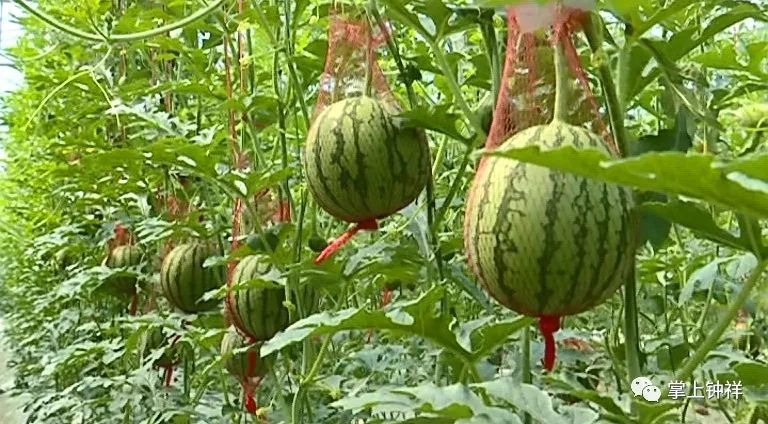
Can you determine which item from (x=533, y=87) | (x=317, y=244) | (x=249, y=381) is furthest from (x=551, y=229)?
(x=249, y=381)

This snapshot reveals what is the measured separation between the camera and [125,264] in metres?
2.85

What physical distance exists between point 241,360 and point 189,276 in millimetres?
294

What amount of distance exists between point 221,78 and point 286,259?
3.11 ft

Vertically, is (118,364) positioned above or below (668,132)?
below

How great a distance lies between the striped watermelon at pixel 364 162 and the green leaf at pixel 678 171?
57 cm

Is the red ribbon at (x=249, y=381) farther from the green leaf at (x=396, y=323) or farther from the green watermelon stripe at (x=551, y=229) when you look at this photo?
the green watermelon stripe at (x=551, y=229)

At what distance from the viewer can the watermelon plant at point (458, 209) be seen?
0.78 metres

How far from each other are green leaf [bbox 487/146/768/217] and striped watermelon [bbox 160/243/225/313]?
5.14 ft

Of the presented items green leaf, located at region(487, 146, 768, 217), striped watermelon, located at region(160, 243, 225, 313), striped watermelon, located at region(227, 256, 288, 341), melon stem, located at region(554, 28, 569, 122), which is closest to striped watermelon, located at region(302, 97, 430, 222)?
melon stem, located at region(554, 28, 569, 122)

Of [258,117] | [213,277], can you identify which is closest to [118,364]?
[213,277]

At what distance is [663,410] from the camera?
77cm

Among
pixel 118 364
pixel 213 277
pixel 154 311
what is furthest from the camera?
pixel 118 364

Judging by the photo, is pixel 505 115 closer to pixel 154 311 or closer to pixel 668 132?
pixel 668 132

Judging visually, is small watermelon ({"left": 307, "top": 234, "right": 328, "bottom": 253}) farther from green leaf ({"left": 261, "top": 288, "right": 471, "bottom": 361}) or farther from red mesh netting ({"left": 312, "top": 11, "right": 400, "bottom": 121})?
green leaf ({"left": 261, "top": 288, "right": 471, "bottom": 361})
